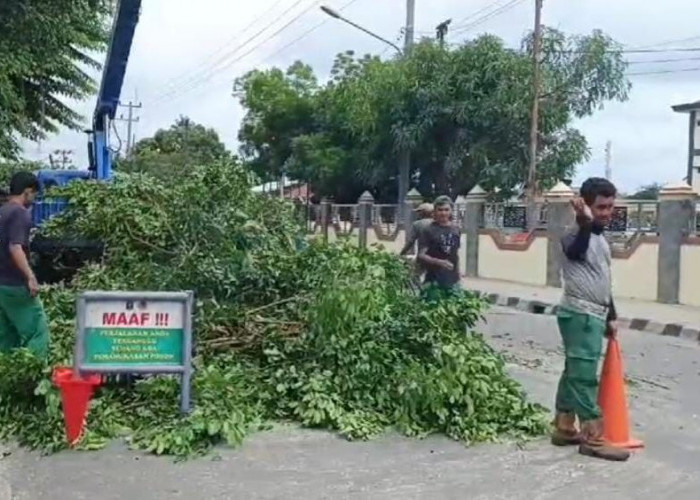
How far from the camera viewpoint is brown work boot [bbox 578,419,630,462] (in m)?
6.09

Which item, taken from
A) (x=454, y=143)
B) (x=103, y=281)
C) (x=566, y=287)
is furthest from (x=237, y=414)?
(x=454, y=143)

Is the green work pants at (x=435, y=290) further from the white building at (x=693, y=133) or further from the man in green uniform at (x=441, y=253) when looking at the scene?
the white building at (x=693, y=133)

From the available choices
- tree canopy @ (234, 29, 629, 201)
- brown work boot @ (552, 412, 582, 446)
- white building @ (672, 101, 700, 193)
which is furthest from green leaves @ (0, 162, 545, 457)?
white building @ (672, 101, 700, 193)

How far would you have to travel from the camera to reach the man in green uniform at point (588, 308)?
6.07 metres

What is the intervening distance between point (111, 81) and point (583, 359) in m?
13.1

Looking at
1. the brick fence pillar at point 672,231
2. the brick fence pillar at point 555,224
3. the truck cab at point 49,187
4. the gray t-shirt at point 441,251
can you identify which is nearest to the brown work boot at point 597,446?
the gray t-shirt at point 441,251

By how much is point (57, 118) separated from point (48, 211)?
611 inches

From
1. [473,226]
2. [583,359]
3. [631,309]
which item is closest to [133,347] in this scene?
[583,359]

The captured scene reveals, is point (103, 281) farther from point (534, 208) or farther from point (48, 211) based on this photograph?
point (534, 208)

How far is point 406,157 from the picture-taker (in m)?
34.5

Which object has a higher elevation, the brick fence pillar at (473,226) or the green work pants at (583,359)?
the brick fence pillar at (473,226)

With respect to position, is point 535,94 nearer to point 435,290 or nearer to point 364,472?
point 435,290

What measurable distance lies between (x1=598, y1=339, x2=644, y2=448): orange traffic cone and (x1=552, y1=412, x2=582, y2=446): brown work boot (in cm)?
19

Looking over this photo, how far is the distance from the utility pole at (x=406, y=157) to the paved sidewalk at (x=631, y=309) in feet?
28.1
